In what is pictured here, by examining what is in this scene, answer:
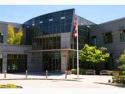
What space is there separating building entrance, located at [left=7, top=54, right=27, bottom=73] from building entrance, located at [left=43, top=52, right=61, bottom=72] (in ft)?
12.2

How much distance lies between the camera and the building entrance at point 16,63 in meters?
50.7

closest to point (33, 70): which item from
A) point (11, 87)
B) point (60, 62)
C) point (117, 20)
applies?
point (60, 62)

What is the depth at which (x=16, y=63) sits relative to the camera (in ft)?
169

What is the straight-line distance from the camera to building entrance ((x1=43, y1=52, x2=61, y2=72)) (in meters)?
49.1

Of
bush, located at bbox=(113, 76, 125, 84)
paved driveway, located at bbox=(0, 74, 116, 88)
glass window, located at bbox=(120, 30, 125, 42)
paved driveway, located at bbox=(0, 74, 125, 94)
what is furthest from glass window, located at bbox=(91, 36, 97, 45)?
bush, located at bbox=(113, 76, 125, 84)

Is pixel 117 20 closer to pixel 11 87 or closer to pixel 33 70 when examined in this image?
pixel 33 70

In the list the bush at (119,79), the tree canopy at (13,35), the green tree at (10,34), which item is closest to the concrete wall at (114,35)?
the tree canopy at (13,35)

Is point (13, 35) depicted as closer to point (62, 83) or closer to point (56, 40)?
point (56, 40)

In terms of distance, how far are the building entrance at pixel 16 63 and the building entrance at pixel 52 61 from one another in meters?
3.72

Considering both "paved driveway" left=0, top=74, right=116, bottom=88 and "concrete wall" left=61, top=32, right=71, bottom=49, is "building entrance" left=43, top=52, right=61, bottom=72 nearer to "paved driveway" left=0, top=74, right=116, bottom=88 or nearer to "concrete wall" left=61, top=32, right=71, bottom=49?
"concrete wall" left=61, top=32, right=71, bottom=49

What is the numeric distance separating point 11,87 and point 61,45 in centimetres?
2763

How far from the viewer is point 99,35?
51719mm

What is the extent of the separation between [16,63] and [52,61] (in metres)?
6.53

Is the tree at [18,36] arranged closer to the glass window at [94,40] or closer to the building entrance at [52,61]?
the building entrance at [52,61]
